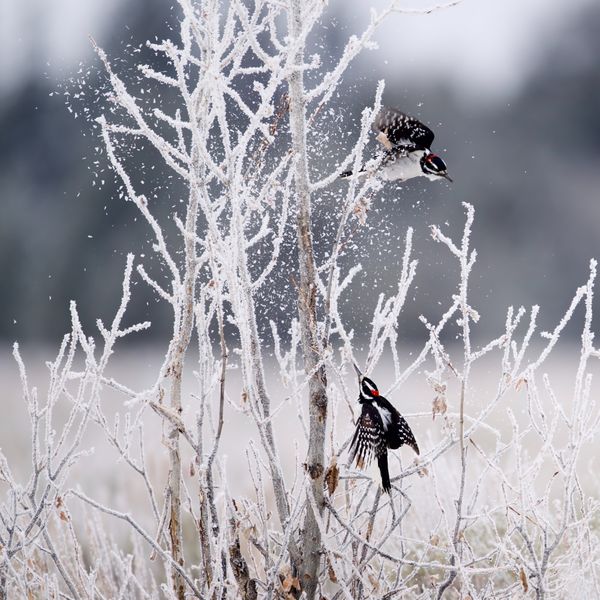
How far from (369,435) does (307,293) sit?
1.32 ft

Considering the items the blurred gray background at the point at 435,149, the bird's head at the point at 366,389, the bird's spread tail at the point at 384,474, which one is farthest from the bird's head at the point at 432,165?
the blurred gray background at the point at 435,149

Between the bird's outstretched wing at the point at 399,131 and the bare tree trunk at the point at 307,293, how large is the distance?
0.48 metres

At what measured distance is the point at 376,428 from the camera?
2268mm

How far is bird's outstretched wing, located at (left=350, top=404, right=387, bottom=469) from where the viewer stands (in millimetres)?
2256

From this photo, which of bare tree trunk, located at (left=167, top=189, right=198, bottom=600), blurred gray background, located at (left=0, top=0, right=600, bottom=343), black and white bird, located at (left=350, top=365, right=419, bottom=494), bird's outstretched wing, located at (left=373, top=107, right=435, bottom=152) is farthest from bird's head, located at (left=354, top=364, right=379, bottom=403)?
blurred gray background, located at (left=0, top=0, right=600, bottom=343)

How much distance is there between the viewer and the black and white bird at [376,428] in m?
2.25

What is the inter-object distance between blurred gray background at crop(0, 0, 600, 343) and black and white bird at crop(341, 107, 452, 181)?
15081mm

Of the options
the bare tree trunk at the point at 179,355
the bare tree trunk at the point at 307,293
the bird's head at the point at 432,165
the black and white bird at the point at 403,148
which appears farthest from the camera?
the bird's head at the point at 432,165

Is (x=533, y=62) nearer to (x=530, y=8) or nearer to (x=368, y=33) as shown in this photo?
(x=530, y=8)

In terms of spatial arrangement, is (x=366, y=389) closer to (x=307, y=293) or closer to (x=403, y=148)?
(x=307, y=293)

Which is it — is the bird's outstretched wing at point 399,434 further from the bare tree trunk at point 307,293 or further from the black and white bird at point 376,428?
the bare tree trunk at point 307,293

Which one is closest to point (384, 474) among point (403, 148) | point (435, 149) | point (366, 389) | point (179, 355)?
point (366, 389)

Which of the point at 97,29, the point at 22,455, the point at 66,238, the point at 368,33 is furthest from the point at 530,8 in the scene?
the point at 368,33

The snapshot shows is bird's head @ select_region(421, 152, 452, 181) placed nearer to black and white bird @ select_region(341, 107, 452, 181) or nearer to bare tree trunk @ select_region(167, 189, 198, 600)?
black and white bird @ select_region(341, 107, 452, 181)
